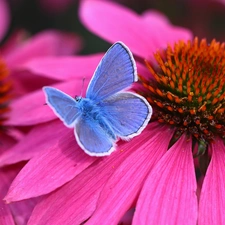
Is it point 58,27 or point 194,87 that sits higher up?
point 194,87

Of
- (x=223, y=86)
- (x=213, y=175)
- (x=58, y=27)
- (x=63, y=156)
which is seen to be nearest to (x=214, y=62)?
(x=223, y=86)

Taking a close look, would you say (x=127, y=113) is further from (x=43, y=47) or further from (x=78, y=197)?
(x=43, y=47)

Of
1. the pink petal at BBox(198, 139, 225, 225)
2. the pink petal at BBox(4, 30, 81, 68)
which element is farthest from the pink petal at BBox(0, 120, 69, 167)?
the pink petal at BBox(4, 30, 81, 68)

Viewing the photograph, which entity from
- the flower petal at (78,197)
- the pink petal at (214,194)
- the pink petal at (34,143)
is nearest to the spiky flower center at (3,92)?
the pink petal at (34,143)

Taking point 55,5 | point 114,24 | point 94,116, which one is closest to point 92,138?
point 94,116

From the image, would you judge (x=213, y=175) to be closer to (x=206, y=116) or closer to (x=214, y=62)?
(x=206, y=116)

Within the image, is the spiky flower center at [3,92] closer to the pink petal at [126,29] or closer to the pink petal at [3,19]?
the pink petal at [126,29]

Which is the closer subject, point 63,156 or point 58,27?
point 63,156
